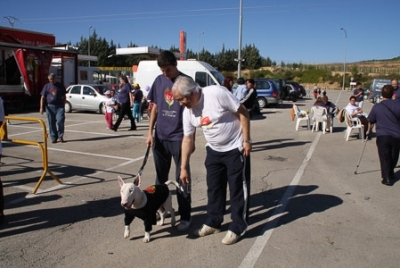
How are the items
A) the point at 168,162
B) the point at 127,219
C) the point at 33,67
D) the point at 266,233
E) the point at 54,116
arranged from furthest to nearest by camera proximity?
the point at 33,67 < the point at 54,116 < the point at 168,162 < the point at 266,233 < the point at 127,219

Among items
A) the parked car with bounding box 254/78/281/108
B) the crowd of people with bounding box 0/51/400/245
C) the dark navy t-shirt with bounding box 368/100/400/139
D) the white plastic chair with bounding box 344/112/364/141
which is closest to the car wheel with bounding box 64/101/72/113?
the parked car with bounding box 254/78/281/108

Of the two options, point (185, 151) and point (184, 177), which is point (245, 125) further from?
point (184, 177)

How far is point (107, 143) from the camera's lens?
1010 cm

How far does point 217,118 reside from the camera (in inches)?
143

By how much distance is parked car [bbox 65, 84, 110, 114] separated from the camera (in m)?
18.1

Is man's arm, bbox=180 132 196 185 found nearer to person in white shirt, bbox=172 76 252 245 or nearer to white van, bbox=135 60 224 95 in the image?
person in white shirt, bbox=172 76 252 245

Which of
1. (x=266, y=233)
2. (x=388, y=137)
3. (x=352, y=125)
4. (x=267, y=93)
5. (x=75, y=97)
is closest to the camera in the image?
(x=266, y=233)

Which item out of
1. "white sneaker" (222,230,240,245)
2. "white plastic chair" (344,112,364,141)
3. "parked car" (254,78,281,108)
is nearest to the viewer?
"white sneaker" (222,230,240,245)

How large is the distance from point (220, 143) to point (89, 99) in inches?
619

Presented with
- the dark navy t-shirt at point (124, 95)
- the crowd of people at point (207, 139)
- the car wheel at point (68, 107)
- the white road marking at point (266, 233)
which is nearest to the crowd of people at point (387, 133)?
the white road marking at point (266, 233)

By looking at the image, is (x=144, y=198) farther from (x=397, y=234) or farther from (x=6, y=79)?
(x=6, y=79)

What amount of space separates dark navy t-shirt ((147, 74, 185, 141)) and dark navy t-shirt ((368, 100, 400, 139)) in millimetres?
4129

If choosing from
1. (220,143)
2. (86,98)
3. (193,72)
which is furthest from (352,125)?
(86,98)

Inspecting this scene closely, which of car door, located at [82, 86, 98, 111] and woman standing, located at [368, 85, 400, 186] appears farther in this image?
car door, located at [82, 86, 98, 111]
